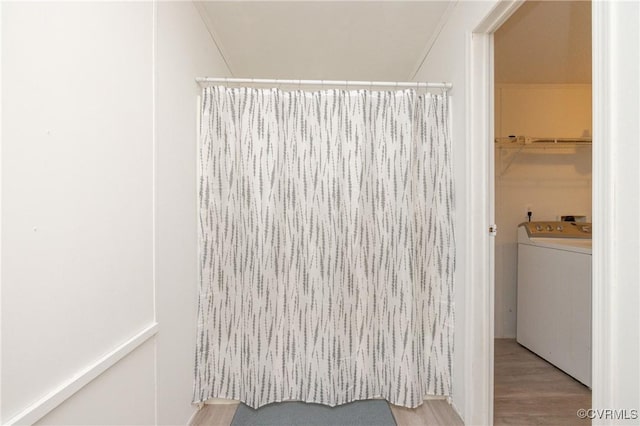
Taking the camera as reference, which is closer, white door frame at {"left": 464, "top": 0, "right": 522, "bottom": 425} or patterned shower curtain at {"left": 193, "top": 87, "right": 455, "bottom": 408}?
white door frame at {"left": 464, "top": 0, "right": 522, "bottom": 425}

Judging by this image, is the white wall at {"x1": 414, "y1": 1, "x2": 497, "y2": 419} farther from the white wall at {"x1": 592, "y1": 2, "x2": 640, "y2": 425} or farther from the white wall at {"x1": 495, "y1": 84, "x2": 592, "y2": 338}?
the white wall at {"x1": 495, "y1": 84, "x2": 592, "y2": 338}

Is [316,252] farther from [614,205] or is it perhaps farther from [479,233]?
[614,205]

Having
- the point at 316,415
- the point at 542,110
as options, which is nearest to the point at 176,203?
the point at 316,415

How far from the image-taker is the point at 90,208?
95cm

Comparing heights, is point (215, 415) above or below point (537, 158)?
below

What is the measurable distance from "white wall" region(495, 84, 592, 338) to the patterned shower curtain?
1.64 m

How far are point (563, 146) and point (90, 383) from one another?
395cm

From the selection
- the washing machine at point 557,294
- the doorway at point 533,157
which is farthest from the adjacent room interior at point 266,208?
the washing machine at point 557,294

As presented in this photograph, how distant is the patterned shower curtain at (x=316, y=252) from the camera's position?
184 centimetres

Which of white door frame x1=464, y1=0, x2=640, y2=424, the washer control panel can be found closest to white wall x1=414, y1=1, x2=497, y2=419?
white door frame x1=464, y1=0, x2=640, y2=424

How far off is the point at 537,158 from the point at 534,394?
2182 mm

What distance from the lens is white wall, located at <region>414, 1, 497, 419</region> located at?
1.67m

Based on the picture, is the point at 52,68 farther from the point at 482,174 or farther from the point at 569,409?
the point at 569,409

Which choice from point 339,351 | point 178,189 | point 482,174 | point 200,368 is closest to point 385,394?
point 339,351
